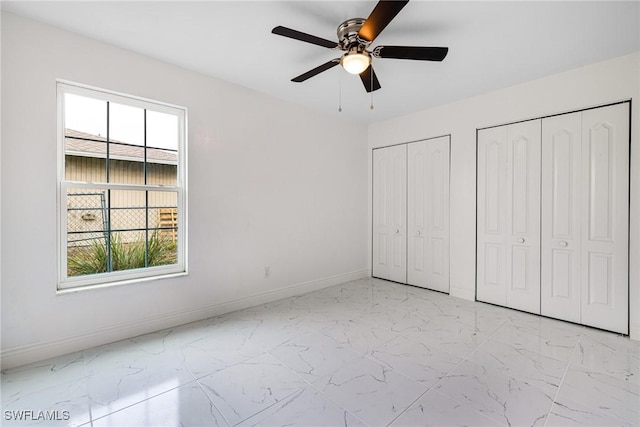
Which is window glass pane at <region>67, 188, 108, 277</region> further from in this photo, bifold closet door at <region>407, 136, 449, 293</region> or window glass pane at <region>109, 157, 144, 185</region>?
bifold closet door at <region>407, 136, 449, 293</region>

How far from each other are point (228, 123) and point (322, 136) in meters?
1.41

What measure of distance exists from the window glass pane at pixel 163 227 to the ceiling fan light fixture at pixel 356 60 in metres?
2.04

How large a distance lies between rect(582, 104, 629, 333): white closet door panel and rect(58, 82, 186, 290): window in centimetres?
393

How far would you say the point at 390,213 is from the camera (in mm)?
4500

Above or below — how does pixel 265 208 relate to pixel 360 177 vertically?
below

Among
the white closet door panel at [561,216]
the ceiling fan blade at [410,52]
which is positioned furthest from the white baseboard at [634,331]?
the ceiling fan blade at [410,52]

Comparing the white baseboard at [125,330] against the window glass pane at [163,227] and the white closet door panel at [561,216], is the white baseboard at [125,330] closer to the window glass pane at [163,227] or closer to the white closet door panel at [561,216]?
the window glass pane at [163,227]

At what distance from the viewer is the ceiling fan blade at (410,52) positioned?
76.6 inches

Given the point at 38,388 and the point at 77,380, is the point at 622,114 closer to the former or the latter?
the point at 77,380

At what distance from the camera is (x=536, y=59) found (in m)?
2.65

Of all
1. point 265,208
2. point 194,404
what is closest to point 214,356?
point 194,404

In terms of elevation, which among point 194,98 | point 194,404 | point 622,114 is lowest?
point 194,404

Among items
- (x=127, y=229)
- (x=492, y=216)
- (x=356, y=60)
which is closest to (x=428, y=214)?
(x=492, y=216)

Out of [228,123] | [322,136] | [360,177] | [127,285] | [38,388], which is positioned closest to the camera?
[38,388]
